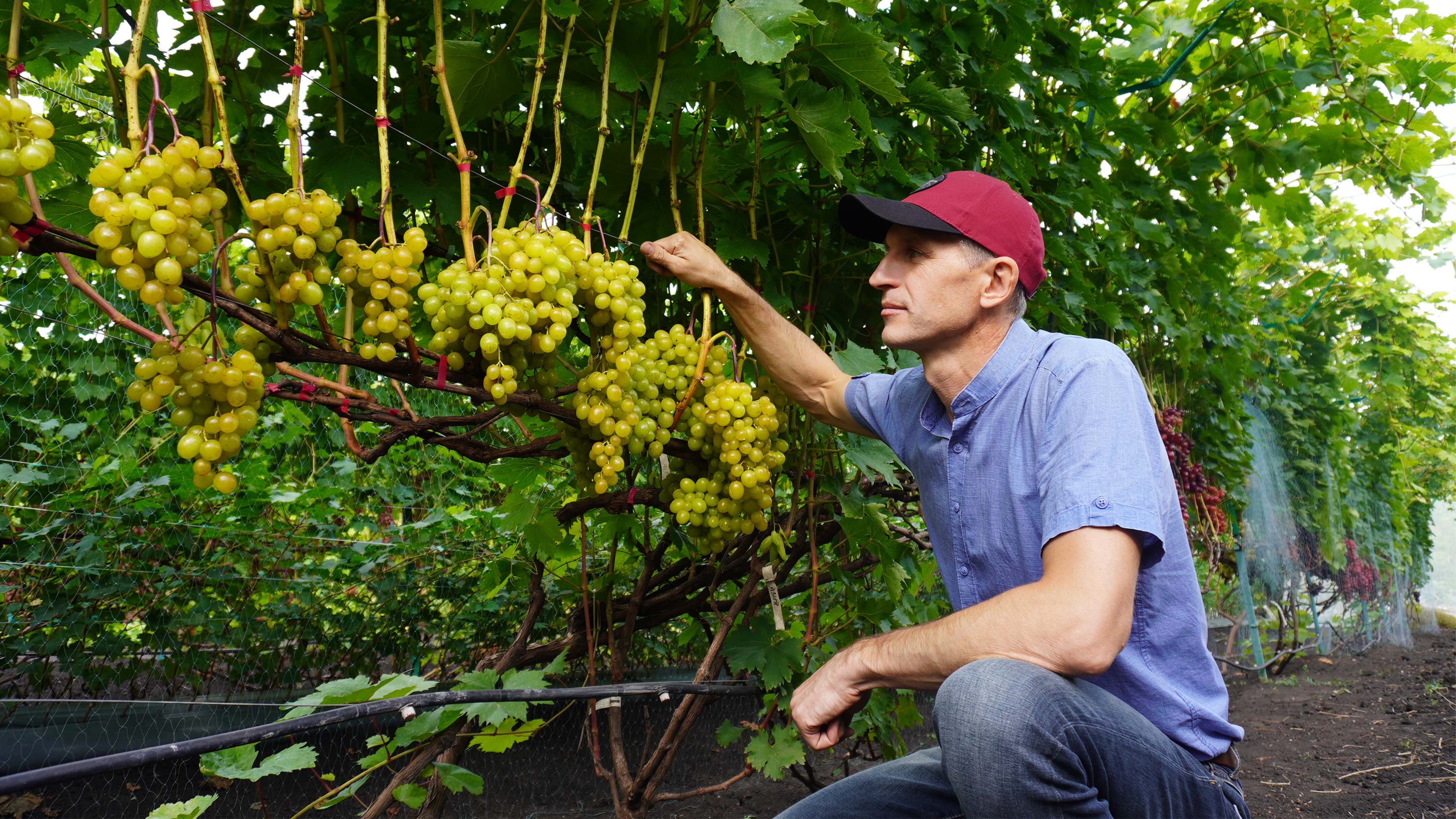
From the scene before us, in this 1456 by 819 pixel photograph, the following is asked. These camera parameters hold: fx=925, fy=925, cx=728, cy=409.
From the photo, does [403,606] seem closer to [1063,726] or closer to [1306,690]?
[1063,726]

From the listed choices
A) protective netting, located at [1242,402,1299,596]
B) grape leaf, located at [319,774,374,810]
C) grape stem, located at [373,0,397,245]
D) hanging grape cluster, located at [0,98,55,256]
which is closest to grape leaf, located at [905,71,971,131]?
grape stem, located at [373,0,397,245]

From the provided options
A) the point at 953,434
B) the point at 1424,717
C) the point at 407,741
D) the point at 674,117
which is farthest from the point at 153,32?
the point at 1424,717

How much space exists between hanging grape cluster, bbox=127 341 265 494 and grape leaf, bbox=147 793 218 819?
838 millimetres

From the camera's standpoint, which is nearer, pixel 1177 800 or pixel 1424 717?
pixel 1177 800

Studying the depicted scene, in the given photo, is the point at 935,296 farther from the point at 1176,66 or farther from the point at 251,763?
the point at 1176,66

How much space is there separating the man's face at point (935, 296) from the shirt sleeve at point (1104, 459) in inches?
10.6

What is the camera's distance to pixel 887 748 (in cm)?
305

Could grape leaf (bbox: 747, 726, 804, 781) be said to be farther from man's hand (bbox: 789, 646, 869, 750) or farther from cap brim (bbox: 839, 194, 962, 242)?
cap brim (bbox: 839, 194, 962, 242)

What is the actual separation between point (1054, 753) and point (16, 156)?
59.2 inches

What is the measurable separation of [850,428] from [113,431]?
3.27m

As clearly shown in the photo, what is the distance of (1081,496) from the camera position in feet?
4.77

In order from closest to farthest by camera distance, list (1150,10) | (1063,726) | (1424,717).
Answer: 1. (1063,726)
2. (1150,10)
3. (1424,717)

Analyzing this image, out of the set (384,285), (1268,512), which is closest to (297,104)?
(384,285)

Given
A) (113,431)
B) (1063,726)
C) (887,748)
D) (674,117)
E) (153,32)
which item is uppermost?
(153,32)
